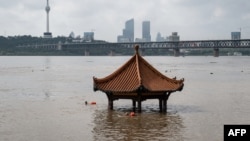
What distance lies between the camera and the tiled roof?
32.0 meters

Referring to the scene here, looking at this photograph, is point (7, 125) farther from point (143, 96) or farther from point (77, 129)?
point (143, 96)

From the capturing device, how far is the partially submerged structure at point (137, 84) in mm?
31781

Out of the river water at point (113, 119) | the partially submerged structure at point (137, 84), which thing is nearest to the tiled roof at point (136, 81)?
the partially submerged structure at point (137, 84)

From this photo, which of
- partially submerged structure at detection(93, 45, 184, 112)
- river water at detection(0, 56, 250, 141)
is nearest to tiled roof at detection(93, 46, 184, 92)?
partially submerged structure at detection(93, 45, 184, 112)

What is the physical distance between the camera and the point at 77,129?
28.3 m

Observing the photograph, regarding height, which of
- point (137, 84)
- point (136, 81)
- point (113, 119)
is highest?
point (136, 81)

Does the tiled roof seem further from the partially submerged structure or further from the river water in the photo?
the river water

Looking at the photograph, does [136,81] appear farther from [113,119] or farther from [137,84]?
[113,119]

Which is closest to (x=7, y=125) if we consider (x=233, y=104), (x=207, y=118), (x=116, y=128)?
(x=116, y=128)

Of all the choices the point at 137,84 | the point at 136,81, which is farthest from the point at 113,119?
the point at 136,81

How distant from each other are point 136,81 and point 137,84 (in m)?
0.40

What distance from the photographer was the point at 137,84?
104 feet

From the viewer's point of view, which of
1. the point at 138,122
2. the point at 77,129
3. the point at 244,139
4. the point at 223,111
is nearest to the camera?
the point at 244,139

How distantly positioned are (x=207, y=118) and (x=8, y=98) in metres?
21.8
